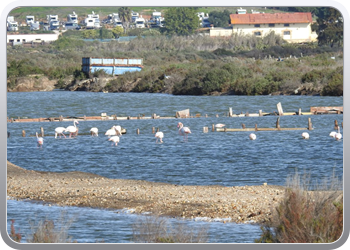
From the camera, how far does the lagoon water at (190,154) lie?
620 inches

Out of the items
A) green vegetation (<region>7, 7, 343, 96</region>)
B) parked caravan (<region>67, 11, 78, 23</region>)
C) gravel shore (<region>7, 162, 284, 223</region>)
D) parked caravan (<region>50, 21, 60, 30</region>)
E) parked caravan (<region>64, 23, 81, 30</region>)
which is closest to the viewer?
gravel shore (<region>7, 162, 284, 223</region>)

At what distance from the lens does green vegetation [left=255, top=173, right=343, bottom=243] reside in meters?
9.89

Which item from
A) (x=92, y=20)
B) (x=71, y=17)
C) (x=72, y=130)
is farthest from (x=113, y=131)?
(x=92, y=20)

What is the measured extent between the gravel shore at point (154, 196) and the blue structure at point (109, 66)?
166ft

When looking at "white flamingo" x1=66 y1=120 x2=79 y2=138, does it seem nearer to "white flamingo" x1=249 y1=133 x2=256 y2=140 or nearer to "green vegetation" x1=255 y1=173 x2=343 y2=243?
"white flamingo" x1=249 y1=133 x2=256 y2=140

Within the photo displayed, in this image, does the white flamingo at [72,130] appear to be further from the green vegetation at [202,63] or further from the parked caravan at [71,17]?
the parked caravan at [71,17]

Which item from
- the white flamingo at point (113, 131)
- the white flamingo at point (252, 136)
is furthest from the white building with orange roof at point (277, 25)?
the white flamingo at point (113, 131)

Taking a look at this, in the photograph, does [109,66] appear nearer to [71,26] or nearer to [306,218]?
[71,26]

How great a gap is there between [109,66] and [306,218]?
204 feet

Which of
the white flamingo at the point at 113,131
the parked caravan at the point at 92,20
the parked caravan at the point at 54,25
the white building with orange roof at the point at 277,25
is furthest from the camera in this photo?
the parked caravan at the point at 92,20

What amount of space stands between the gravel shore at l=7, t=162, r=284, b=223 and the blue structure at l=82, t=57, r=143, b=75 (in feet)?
166

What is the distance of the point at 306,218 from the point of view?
1018cm

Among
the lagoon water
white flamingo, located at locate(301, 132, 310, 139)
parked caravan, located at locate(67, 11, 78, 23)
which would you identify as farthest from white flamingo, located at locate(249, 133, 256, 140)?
parked caravan, located at locate(67, 11, 78, 23)

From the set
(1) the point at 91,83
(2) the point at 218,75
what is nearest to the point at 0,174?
(2) the point at 218,75
